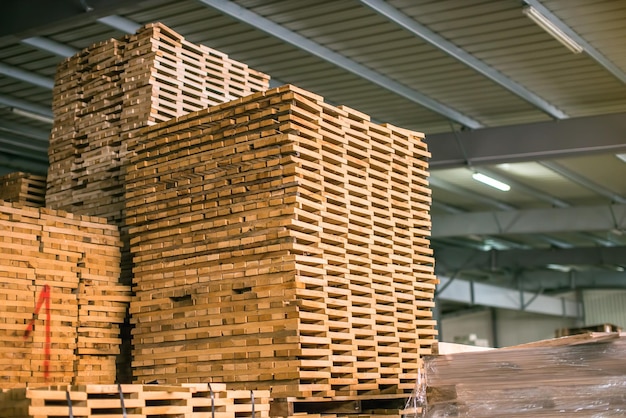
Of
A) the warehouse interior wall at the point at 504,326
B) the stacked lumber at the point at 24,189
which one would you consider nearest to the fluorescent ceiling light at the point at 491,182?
the stacked lumber at the point at 24,189

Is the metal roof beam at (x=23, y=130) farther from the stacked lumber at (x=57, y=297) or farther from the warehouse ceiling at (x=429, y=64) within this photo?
the stacked lumber at (x=57, y=297)

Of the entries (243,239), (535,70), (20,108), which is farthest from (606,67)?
(20,108)

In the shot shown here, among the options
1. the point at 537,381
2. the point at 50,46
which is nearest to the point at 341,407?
the point at 537,381

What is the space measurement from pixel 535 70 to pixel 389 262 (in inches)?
231

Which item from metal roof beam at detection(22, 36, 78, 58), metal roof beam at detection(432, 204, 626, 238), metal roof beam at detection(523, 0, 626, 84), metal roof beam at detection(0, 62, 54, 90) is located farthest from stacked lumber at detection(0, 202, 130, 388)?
metal roof beam at detection(432, 204, 626, 238)

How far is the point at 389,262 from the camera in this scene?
9.23 meters

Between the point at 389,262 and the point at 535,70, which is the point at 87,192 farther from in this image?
the point at 535,70

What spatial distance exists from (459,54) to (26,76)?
6.68 meters

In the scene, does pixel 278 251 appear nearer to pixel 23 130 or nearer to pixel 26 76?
pixel 26 76

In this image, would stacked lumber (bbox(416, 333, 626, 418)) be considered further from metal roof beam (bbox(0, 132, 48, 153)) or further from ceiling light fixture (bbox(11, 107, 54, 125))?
metal roof beam (bbox(0, 132, 48, 153))

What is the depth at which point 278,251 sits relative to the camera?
8.09m

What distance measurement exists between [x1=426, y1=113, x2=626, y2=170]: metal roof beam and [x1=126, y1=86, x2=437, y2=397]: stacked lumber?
5.79 m

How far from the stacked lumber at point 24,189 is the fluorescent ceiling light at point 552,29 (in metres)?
6.72

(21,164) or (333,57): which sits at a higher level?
(333,57)
